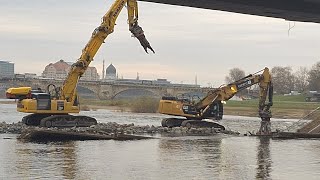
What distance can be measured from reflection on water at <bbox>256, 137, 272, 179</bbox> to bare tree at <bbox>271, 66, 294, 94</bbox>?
148 meters

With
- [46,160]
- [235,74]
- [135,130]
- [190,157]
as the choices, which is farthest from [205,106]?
[235,74]

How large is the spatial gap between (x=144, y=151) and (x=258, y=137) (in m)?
13.4

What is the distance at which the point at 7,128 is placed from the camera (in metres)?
37.3

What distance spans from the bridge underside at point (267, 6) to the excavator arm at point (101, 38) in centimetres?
970

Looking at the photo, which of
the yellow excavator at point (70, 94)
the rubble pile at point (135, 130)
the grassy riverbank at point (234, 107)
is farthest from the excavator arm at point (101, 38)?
the grassy riverbank at point (234, 107)

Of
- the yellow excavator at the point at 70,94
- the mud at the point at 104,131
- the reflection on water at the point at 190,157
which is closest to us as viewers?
the reflection on water at the point at 190,157

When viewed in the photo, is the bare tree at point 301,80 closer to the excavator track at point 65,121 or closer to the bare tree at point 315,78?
the bare tree at point 315,78

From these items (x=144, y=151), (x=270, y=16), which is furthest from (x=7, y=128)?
(x=270, y=16)

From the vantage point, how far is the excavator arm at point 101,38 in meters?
37.1

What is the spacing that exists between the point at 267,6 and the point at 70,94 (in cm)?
1591

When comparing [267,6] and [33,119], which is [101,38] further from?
[267,6]

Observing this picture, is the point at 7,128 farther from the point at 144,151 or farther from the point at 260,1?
the point at 260,1

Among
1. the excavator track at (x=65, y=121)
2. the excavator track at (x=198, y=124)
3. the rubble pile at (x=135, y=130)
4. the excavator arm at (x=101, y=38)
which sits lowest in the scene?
the rubble pile at (x=135, y=130)

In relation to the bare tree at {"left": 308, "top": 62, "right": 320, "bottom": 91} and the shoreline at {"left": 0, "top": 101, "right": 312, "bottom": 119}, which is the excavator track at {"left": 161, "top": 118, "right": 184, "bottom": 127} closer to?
the shoreline at {"left": 0, "top": 101, "right": 312, "bottom": 119}
